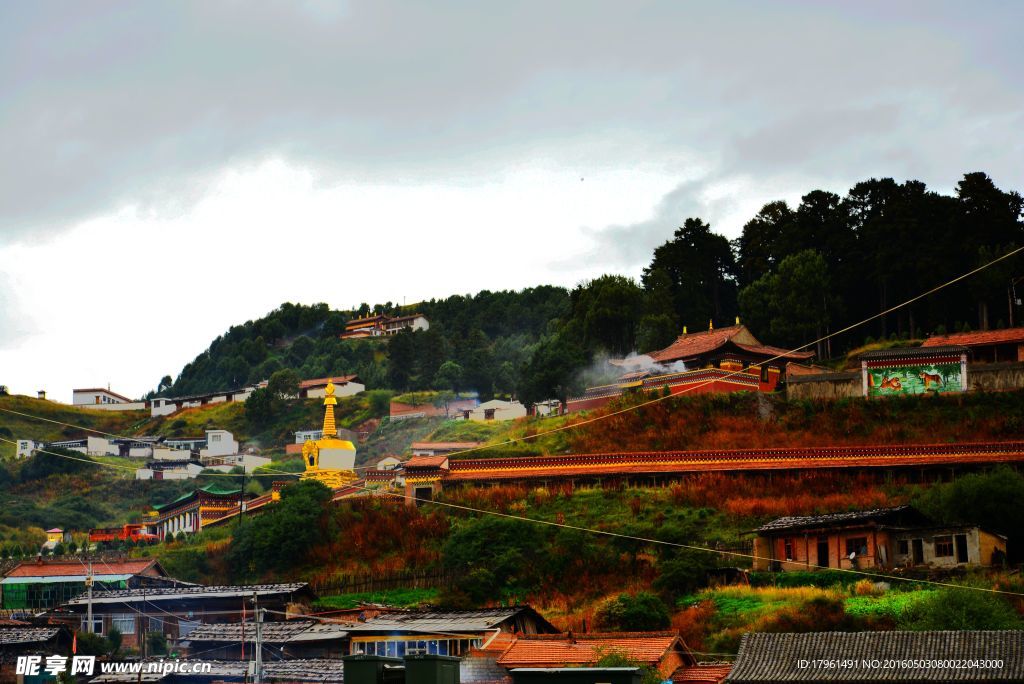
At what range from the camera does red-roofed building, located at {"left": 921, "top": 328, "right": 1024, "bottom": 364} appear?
5703 cm

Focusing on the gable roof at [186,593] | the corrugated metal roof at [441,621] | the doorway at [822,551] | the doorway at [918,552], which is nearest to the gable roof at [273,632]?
the corrugated metal roof at [441,621]

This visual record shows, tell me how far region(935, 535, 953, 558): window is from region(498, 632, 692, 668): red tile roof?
33.0 feet

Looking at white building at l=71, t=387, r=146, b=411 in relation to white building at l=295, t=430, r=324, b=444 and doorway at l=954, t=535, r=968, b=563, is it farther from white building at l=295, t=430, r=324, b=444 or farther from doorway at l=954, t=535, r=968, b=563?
doorway at l=954, t=535, r=968, b=563

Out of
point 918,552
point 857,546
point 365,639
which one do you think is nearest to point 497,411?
point 857,546

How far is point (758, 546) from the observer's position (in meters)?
43.6

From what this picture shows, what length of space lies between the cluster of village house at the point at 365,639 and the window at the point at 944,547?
1.77 metres

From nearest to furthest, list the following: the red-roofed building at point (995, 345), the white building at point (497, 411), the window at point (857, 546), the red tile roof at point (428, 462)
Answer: the window at point (857, 546) → the red-roofed building at point (995, 345) → the red tile roof at point (428, 462) → the white building at point (497, 411)

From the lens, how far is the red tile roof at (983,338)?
57188 millimetres

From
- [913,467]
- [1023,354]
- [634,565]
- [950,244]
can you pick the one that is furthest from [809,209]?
[634,565]

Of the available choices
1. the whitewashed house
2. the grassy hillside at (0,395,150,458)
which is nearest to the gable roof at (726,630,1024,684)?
the whitewashed house

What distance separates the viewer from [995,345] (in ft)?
189

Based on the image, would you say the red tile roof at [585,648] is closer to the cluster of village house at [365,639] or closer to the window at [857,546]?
the cluster of village house at [365,639]

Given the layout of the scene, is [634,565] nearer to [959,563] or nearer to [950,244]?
[959,563]

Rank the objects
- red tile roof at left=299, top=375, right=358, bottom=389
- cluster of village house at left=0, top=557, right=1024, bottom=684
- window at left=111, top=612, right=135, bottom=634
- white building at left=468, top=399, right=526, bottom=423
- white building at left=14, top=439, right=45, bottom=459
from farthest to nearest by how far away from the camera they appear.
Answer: red tile roof at left=299, top=375, right=358, bottom=389 < white building at left=14, top=439, right=45, bottom=459 < white building at left=468, top=399, right=526, bottom=423 < window at left=111, top=612, right=135, bottom=634 < cluster of village house at left=0, top=557, right=1024, bottom=684
